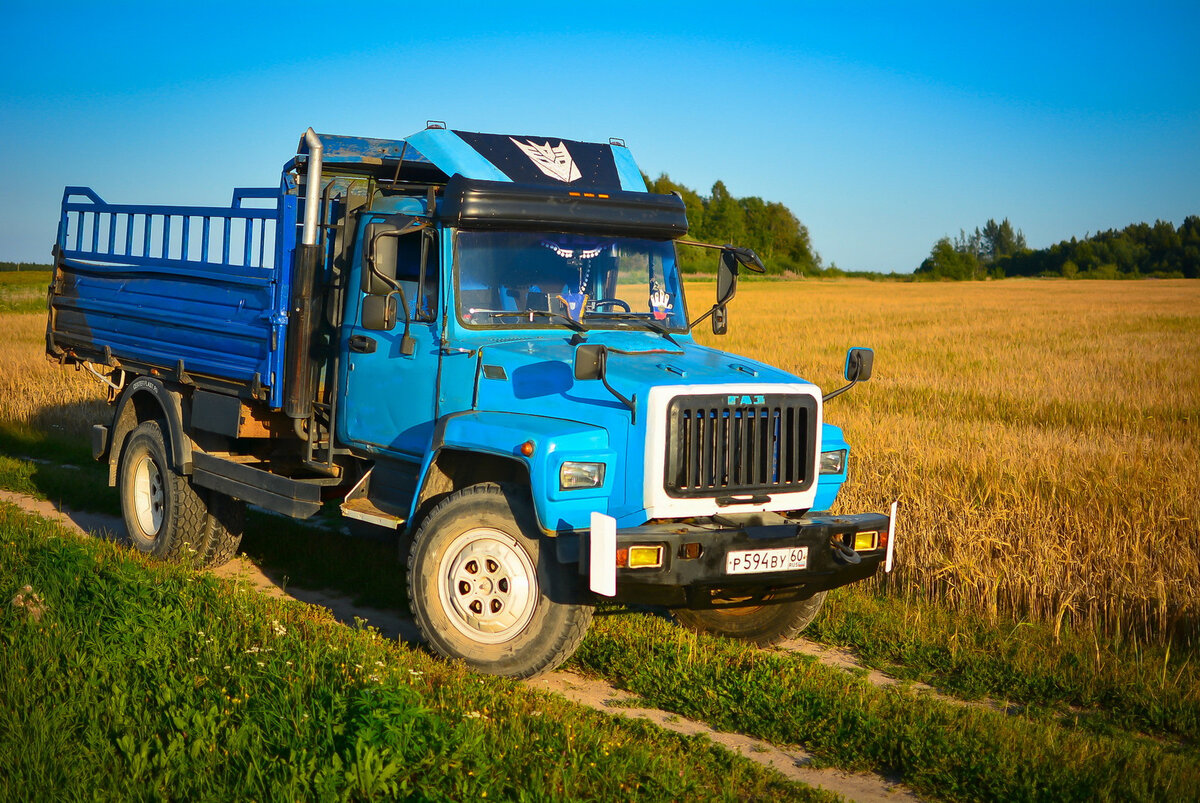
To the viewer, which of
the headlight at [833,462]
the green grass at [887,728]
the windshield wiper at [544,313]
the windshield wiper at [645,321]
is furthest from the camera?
the windshield wiper at [645,321]

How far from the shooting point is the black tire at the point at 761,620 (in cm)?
656

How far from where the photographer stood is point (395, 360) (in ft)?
21.9

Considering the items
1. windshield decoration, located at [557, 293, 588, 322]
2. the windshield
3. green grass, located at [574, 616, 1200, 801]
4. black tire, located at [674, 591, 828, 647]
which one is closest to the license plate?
green grass, located at [574, 616, 1200, 801]

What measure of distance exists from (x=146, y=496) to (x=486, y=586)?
4.34 meters

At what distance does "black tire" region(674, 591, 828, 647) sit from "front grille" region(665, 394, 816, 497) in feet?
3.07

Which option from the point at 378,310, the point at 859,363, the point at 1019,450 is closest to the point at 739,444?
the point at 859,363

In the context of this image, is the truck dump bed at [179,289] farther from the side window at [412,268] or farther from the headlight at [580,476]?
the headlight at [580,476]

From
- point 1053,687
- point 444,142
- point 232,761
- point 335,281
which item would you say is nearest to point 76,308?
point 335,281

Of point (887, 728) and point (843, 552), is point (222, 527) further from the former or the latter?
point (887, 728)

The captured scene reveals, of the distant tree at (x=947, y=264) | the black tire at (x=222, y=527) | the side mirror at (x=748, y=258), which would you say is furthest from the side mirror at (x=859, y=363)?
the distant tree at (x=947, y=264)

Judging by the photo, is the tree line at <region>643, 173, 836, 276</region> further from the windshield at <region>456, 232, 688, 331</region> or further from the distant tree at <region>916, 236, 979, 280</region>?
the windshield at <region>456, 232, 688, 331</region>

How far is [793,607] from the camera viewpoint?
258 inches

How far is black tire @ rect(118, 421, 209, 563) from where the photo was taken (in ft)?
27.1

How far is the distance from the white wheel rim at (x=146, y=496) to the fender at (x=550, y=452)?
158 inches
